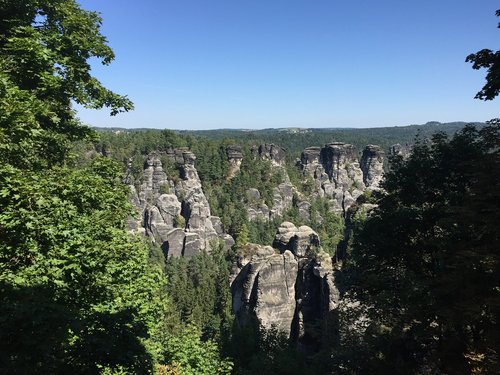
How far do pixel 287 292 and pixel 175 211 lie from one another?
61.4 metres

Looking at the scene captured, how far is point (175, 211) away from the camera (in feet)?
357

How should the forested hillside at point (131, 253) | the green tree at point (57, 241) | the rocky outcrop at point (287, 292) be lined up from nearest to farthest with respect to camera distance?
the green tree at point (57, 241)
the forested hillside at point (131, 253)
the rocky outcrop at point (287, 292)

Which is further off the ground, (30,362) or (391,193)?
(391,193)

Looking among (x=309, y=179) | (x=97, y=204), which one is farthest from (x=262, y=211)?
(x=97, y=204)

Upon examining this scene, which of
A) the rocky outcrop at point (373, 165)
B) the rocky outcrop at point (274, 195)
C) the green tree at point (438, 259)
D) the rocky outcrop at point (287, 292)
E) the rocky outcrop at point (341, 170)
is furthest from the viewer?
the rocky outcrop at point (373, 165)

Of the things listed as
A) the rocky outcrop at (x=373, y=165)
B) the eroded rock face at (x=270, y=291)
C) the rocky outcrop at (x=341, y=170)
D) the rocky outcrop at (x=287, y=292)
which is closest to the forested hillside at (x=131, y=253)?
the rocky outcrop at (x=287, y=292)

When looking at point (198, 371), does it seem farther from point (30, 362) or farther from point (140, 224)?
point (140, 224)

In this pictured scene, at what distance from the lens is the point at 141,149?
127125 mm

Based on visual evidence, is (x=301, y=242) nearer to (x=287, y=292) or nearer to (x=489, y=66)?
(x=287, y=292)

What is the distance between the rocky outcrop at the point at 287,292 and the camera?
4503 cm

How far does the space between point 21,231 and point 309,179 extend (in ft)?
478

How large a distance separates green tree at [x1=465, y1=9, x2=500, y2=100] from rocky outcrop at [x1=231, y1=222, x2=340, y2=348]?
107ft

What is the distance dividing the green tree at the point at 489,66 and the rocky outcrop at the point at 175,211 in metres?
90.9

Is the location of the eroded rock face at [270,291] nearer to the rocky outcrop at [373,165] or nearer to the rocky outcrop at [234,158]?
the rocky outcrop at [234,158]
